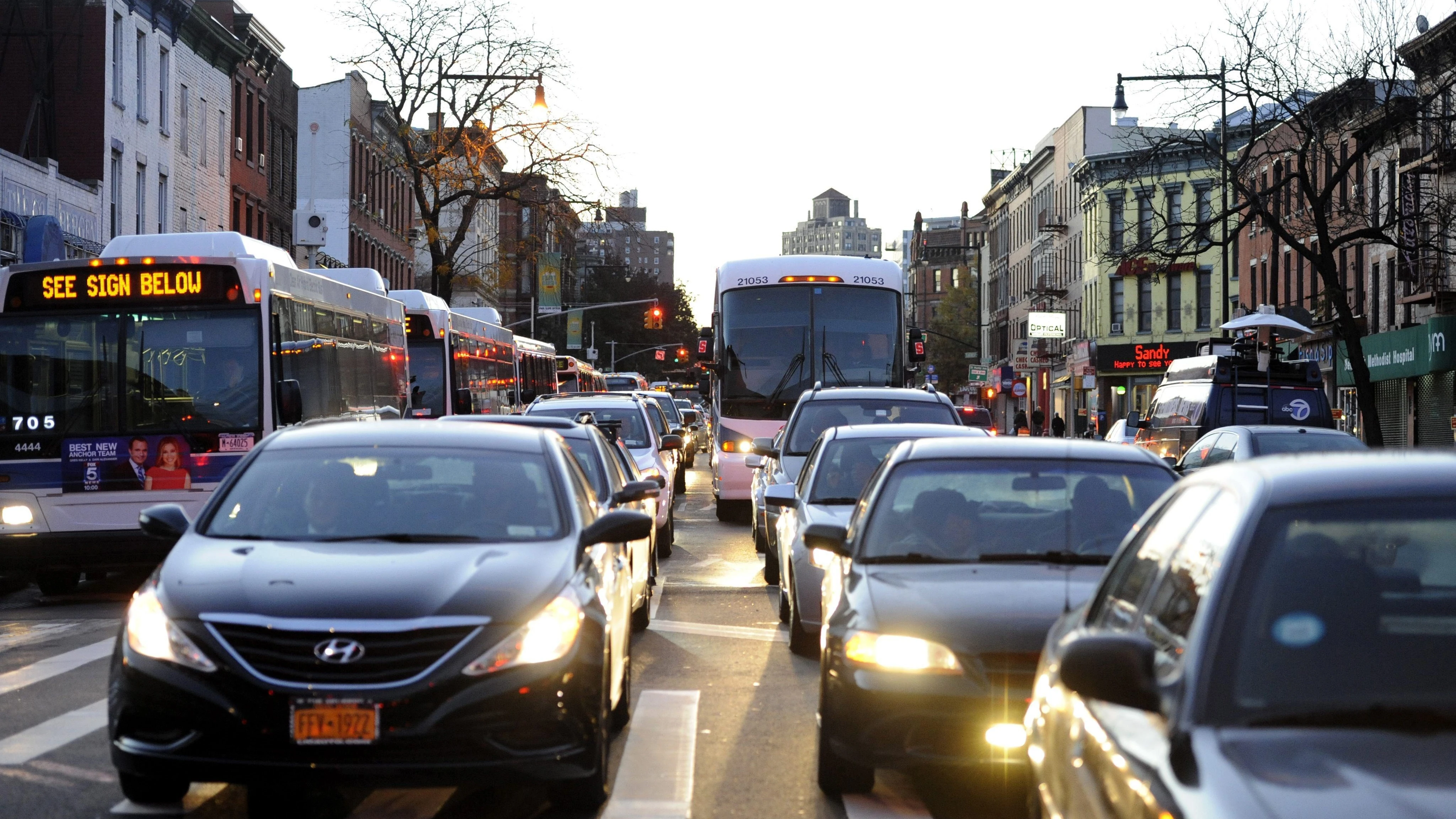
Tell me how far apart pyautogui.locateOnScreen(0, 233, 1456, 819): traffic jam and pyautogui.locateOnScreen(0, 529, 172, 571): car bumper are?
32mm

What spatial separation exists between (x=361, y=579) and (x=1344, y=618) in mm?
3972

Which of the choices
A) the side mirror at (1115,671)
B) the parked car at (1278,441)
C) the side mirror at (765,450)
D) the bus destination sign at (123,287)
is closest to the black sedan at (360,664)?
the side mirror at (1115,671)

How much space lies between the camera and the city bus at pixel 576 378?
223 ft

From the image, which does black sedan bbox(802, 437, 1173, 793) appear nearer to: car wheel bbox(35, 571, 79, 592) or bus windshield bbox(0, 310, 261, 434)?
bus windshield bbox(0, 310, 261, 434)

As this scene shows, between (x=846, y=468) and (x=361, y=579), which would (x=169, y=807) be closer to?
(x=361, y=579)

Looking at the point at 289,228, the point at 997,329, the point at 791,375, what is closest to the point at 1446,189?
the point at 791,375

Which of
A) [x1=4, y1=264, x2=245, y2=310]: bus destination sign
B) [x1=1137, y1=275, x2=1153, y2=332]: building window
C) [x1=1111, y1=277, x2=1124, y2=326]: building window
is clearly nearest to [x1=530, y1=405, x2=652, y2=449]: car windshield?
[x1=4, y1=264, x2=245, y2=310]: bus destination sign

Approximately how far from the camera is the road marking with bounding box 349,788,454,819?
7.05 meters

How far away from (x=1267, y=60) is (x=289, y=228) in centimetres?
3356

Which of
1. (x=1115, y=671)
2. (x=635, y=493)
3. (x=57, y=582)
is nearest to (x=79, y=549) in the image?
(x=57, y=582)

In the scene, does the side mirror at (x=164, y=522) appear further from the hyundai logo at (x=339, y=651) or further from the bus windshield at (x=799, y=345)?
the bus windshield at (x=799, y=345)

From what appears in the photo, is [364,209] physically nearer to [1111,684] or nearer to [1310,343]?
[1310,343]

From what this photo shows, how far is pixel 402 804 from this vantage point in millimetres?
7293

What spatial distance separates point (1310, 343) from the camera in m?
57.5
